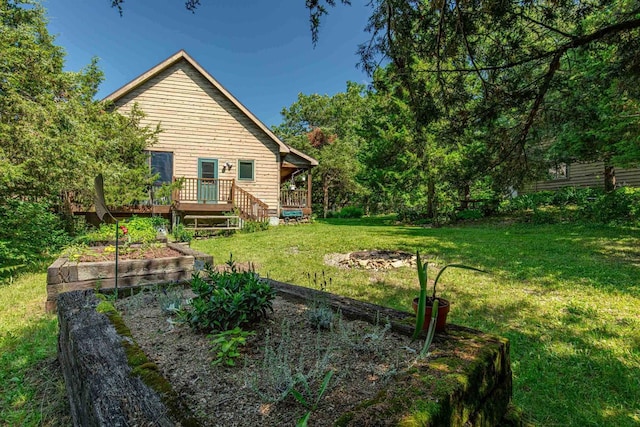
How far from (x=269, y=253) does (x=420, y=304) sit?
5865mm

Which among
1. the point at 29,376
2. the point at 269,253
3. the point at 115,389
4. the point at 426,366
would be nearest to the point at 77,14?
the point at 269,253

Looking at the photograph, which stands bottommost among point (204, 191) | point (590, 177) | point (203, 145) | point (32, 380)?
point (32, 380)

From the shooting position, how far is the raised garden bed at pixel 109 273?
3.83 metres

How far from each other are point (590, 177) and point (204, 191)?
1768cm

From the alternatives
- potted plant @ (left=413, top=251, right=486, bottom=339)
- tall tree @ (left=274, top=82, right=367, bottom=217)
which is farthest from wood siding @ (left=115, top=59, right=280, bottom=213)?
potted plant @ (left=413, top=251, right=486, bottom=339)

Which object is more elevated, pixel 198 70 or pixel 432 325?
pixel 198 70

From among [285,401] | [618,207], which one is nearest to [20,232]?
[285,401]

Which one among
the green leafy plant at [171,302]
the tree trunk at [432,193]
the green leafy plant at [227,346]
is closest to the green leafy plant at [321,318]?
the green leafy plant at [227,346]

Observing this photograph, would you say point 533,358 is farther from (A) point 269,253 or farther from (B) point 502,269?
(A) point 269,253

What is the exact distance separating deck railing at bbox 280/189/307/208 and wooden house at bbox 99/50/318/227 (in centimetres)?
112

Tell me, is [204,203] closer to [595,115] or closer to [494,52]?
[494,52]

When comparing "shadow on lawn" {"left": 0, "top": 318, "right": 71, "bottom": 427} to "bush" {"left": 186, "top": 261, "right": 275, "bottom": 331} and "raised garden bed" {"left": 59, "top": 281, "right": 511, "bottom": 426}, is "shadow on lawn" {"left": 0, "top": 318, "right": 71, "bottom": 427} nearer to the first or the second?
"raised garden bed" {"left": 59, "top": 281, "right": 511, "bottom": 426}

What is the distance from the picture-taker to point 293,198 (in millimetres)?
15680

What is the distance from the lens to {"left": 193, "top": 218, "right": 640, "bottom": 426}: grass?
7.42 ft
